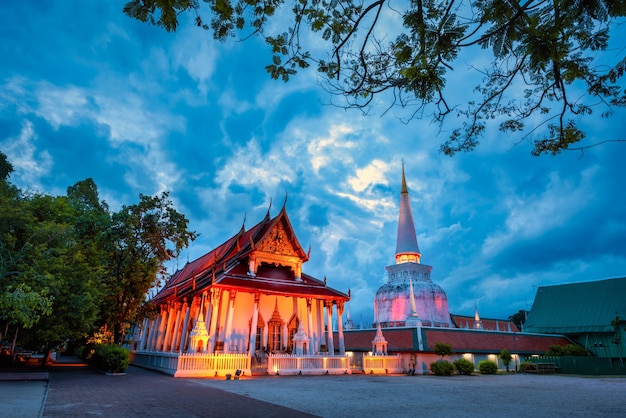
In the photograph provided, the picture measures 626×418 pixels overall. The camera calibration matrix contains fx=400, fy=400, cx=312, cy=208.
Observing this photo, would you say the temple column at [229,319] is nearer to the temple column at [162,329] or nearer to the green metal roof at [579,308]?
the temple column at [162,329]

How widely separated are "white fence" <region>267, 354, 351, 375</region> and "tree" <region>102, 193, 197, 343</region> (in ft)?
24.0

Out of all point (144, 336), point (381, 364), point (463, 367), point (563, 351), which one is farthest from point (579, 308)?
point (144, 336)

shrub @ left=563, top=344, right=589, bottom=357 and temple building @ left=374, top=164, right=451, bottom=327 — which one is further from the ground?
temple building @ left=374, top=164, right=451, bottom=327

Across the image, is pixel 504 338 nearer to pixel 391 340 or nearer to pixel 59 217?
pixel 391 340

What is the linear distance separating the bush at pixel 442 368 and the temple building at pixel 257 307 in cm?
544

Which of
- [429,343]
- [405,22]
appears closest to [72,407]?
[405,22]

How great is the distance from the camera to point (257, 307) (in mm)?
20500

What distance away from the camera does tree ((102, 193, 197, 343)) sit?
19.6 meters

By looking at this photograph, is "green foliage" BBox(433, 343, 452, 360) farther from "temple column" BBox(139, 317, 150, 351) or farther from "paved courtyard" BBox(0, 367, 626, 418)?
"temple column" BBox(139, 317, 150, 351)

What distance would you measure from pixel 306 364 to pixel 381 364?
5.28 m

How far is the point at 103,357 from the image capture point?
17500mm

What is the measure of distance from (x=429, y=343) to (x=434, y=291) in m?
18.9

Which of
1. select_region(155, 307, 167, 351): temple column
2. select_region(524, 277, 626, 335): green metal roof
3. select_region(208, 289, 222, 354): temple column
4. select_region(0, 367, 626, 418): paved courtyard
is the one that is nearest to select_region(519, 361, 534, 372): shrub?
select_region(524, 277, 626, 335): green metal roof

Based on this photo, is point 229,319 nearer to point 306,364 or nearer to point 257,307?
point 257,307
